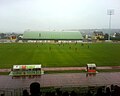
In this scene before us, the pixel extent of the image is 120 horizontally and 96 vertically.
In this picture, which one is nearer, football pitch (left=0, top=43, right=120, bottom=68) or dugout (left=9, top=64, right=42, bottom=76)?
dugout (left=9, top=64, right=42, bottom=76)

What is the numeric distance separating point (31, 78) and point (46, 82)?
8.55 feet

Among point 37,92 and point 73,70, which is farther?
point 73,70

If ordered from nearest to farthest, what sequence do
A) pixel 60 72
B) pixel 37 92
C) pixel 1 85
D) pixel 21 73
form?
pixel 37 92 < pixel 1 85 < pixel 21 73 < pixel 60 72

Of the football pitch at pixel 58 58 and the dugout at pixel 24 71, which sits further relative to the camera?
the football pitch at pixel 58 58

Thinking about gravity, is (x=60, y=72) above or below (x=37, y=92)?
below

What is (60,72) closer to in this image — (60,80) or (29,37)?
(60,80)

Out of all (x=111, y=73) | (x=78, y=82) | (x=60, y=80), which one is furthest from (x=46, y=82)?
(x=111, y=73)

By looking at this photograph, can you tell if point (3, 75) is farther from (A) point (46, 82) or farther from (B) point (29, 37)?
(B) point (29, 37)

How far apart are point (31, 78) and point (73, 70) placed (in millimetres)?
6546

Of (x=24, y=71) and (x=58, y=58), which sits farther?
(x=58, y=58)

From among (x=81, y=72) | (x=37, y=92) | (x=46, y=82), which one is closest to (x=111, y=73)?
(x=81, y=72)

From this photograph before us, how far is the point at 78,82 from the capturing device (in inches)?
895

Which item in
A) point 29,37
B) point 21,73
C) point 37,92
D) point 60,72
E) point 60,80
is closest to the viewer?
point 37,92

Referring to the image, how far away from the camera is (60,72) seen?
2770 centimetres
